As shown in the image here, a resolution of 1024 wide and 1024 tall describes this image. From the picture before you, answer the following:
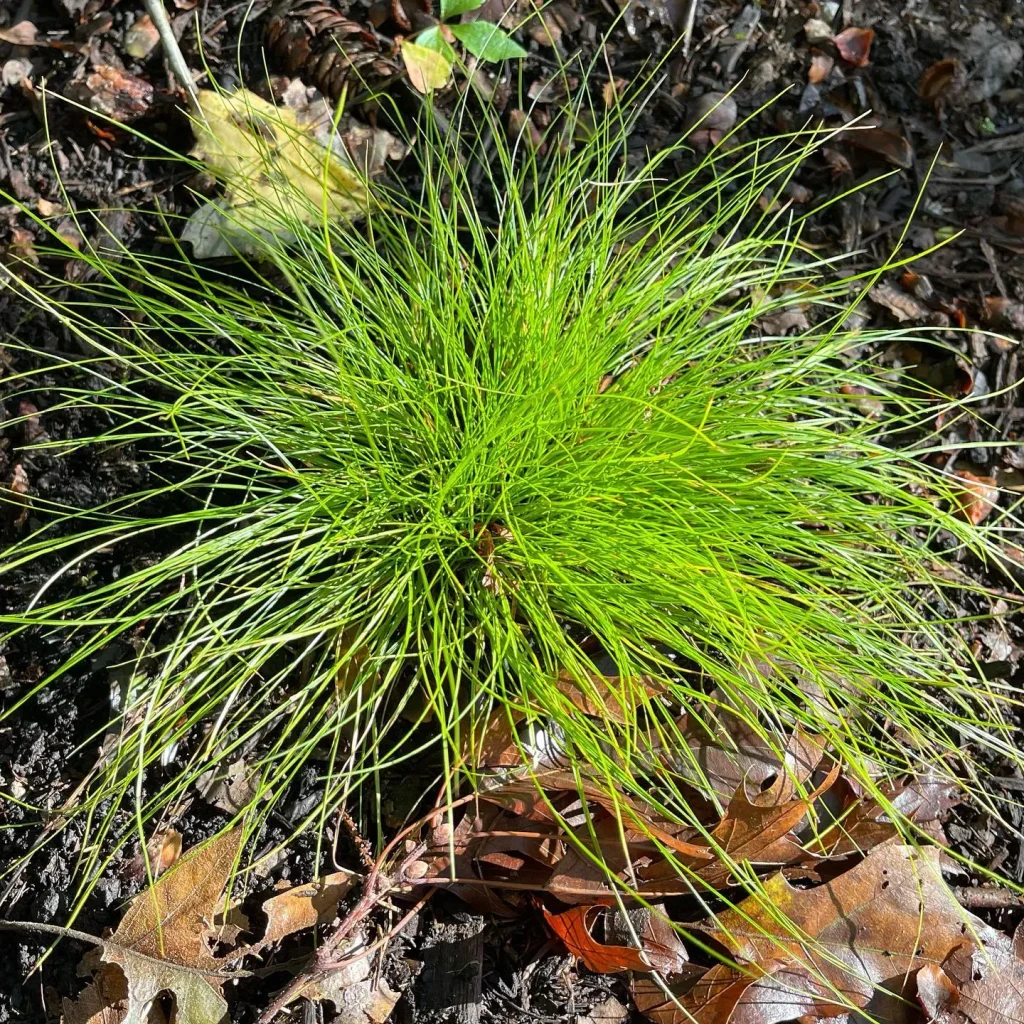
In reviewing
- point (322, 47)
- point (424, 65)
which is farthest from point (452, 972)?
point (322, 47)

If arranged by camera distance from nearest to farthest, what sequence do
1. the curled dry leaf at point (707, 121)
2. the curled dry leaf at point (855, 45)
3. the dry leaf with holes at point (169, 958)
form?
the dry leaf with holes at point (169, 958)
the curled dry leaf at point (707, 121)
the curled dry leaf at point (855, 45)

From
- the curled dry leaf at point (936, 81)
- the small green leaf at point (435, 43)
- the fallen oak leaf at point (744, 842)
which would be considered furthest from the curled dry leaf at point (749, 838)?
the curled dry leaf at point (936, 81)

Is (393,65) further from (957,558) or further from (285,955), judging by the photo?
(285,955)

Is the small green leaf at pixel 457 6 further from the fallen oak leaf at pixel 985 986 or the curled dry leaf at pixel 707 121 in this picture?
the fallen oak leaf at pixel 985 986

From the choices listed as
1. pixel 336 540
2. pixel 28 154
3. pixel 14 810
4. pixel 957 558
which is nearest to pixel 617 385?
pixel 336 540

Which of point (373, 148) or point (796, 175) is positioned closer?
point (373, 148)
